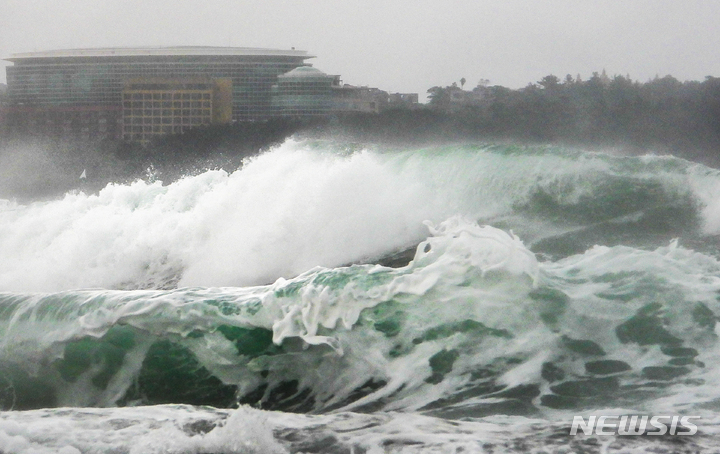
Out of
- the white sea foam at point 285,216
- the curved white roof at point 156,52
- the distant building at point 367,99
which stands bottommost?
the white sea foam at point 285,216

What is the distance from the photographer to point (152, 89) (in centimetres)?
2048

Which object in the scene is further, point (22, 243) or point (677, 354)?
point (22, 243)

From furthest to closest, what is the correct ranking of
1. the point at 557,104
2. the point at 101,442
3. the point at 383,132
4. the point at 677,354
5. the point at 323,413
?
the point at 383,132, the point at 557,104, the point at 677,354, the point at 323,413, the point at 101,442

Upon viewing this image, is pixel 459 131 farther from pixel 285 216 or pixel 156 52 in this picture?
pixel 156 52

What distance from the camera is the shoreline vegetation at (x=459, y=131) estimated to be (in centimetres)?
1361

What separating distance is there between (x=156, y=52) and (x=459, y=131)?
9.26 metres

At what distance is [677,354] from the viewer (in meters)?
4.69

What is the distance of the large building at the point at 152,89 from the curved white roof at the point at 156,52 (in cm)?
3

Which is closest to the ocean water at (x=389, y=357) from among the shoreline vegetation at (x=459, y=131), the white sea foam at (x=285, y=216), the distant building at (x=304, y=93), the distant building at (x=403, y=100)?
the white sea foam at (x=285, y=216)

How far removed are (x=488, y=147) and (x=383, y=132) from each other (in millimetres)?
5990

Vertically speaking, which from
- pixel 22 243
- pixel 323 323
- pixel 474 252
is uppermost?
pixel 474 252

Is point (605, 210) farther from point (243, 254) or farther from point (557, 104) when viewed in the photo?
point (557, 104)

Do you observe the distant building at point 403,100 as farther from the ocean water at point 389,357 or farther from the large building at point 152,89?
the ocean water at point 389,357

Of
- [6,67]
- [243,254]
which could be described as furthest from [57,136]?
[243,254]
